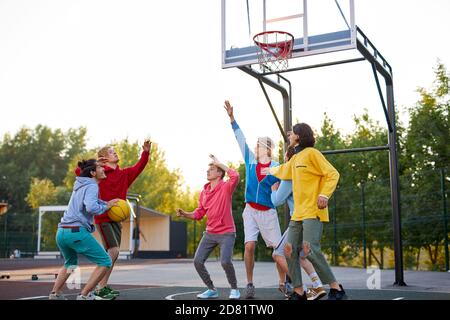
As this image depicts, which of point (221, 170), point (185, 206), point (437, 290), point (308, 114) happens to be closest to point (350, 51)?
point (221, 170)

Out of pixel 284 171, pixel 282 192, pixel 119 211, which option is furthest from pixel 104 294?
pixel 284 171

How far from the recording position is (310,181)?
227 inches

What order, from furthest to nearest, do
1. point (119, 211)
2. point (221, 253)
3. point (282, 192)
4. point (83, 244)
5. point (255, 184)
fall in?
point (255, 184) → point (221, 253) → point (119, 211) → point (282, 192) → point (83, 244)

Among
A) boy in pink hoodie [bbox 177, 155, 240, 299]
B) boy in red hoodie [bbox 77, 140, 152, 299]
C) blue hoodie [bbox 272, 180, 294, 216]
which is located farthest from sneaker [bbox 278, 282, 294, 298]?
boy in red hoodie [bbox 77, 140, 152, 299]

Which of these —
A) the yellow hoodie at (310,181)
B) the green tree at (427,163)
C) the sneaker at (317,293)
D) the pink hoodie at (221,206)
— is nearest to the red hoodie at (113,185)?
the pink hoodie at (221,206)

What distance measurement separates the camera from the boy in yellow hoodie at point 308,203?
5.56 m

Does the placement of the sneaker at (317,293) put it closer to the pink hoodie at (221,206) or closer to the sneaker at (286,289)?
the sneaker at (286,289)

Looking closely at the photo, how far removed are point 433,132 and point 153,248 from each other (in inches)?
655

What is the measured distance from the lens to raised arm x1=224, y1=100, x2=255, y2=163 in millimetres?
6895

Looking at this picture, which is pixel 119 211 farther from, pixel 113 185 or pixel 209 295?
pixel 209 295

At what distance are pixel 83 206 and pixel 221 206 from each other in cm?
172

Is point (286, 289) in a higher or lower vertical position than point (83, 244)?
lower

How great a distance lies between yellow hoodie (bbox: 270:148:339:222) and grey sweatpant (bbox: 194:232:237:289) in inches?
48.3

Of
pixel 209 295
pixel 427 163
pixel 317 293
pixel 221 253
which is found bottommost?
pixel 209 295
